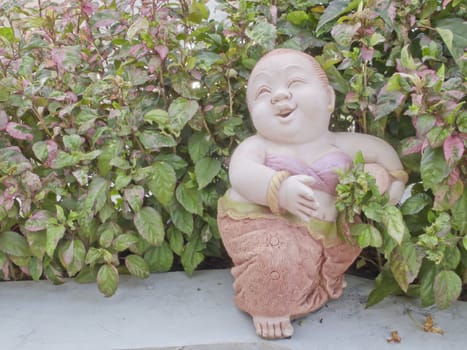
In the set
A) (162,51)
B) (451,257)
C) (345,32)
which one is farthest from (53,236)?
(451,257)

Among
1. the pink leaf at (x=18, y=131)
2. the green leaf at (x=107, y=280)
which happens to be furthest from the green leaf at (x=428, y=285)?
the pink leaf at (x=18, y=131)

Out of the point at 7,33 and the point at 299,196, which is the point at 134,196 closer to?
the point at 299,196

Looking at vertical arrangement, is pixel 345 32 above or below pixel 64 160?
above

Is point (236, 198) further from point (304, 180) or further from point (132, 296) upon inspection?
point (132, 296)

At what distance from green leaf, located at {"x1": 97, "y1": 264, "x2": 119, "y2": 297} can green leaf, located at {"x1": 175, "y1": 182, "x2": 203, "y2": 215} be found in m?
0.28

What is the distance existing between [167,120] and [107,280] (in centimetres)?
48

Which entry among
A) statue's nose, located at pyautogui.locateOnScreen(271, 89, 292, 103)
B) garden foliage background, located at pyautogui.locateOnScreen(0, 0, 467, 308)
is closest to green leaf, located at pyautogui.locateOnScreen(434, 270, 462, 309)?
garden foliage background, located at pyautogui.locateOnScreen(0, 0, 467, 308)

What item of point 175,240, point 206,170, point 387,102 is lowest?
point 175,240

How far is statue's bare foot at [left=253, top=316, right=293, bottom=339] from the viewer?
1.38m

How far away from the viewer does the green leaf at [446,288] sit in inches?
53.5

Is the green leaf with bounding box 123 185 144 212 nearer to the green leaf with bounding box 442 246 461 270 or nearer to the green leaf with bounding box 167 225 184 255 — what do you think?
the green leaf with bounding box 167 225 184 255

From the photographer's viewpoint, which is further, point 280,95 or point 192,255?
point 192,255

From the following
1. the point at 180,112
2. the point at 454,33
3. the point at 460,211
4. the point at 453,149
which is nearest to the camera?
the point at 453,149

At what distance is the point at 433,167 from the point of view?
1.30 m
